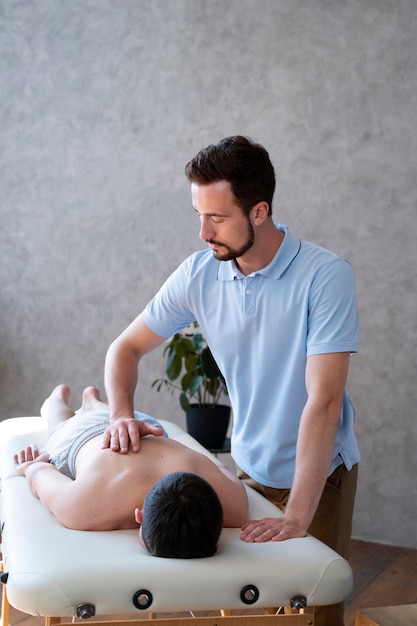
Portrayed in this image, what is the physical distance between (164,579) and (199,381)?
6.24ft

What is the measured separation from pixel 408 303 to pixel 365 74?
982 mm

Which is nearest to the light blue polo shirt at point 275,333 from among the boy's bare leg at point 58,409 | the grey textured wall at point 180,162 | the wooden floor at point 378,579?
the boy's bare leg at point 58,409

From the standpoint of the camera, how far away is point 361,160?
3.38 m

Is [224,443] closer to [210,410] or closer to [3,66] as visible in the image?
[210,410]

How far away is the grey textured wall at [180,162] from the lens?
3355 millimetres

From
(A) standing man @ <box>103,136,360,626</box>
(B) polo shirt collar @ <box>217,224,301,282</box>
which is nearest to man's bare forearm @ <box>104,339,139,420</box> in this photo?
(A) standing man @ <box>103,136,360,626</box>

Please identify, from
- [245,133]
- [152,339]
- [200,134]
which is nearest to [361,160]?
[245,133]

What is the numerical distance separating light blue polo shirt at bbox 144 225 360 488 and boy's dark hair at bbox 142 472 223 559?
422 mm

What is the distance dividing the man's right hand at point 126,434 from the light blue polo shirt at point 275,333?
24 centimetres

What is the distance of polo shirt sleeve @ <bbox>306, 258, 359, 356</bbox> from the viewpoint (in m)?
1.73

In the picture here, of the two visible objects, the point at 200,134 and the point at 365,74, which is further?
the point at 200,134

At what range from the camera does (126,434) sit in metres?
1.83

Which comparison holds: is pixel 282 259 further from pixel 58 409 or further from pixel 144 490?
pixel 58 409

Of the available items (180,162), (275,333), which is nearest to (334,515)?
(275,333)
